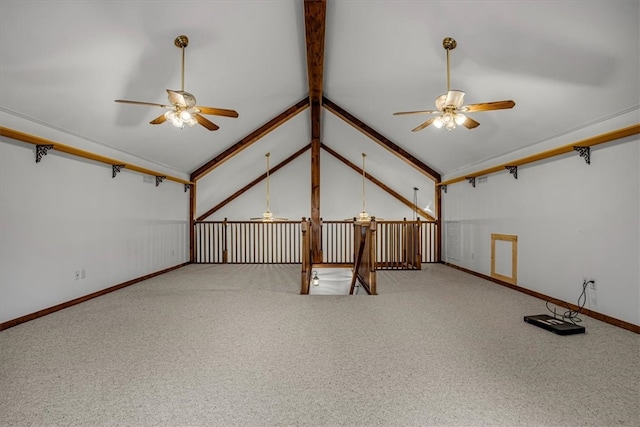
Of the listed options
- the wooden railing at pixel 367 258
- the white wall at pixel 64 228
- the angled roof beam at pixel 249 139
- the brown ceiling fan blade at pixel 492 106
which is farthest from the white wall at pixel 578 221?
the white wall at pixel 64 228

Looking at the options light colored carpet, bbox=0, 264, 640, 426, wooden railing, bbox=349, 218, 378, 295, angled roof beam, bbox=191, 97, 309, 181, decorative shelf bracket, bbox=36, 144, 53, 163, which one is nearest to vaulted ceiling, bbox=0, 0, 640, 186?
decorative shelf bracket, bbox=36, 144, 53, 163

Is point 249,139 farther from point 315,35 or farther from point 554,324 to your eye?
point 554,324

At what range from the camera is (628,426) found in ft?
5.58

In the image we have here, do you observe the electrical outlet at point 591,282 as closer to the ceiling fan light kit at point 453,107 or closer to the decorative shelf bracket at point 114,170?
the ceiling fan light kit at point 453,107

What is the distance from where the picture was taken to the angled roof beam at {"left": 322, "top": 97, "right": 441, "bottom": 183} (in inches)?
259

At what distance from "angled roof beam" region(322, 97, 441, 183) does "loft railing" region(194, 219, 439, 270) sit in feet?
4.19

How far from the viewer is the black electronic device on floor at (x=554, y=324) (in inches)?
119

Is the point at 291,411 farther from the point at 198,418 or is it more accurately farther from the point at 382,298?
the point at 382,298

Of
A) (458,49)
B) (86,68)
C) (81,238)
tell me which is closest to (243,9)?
(86,68)

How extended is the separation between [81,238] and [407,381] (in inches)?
175

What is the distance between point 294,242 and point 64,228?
18.1 ft

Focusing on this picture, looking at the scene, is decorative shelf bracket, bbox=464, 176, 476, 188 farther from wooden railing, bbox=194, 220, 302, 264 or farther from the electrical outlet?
wooden railing, bbox=194, 220, 302, 264

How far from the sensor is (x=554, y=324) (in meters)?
3.18

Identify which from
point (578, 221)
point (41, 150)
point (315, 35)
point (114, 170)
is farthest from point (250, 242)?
point (578, 221)
